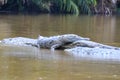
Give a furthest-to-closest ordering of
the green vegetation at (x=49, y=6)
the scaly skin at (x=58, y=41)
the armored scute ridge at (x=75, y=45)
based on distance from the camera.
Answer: the green vegetation at (x=49, y=6), the scaly skin at (x=58, y=41), the armored scute ridge at (x=75, y=45)

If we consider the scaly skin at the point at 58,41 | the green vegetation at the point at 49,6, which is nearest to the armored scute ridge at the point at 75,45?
the scaly skin at the point at 58,41

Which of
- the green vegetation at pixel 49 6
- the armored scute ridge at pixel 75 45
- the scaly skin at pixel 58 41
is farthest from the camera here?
the green vegetation at pixel 49 6

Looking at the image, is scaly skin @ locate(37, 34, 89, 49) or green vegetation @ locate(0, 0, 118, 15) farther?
green vegetation @ locate(0, 0, 118, 15)

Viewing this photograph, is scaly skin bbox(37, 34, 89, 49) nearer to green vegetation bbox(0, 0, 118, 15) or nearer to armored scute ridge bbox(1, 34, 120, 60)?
armored scute ridge bbox(1, 34, 120, 60)

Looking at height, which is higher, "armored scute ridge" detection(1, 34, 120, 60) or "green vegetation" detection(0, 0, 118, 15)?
"armored scute ridge" detection(1, 34, 120, 60)

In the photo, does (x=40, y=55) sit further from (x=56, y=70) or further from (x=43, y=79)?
(x=43, y=79)

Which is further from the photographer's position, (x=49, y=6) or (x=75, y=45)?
(x=49, y=6)

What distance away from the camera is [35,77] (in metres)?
8.70

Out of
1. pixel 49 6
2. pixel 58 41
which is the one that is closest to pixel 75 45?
pixel 58 41

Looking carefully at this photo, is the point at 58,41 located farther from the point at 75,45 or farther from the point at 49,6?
the point at 49,6

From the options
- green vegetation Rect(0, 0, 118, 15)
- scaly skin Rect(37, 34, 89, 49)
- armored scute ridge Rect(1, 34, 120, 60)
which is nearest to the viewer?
armored scute ridge Rect(1, 34, 120, 60)

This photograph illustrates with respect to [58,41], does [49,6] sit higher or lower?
lower

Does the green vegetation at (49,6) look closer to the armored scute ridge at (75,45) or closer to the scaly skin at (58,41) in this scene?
the armored scute ridge at (75,45)

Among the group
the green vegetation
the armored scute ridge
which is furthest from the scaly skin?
the green vegetation
